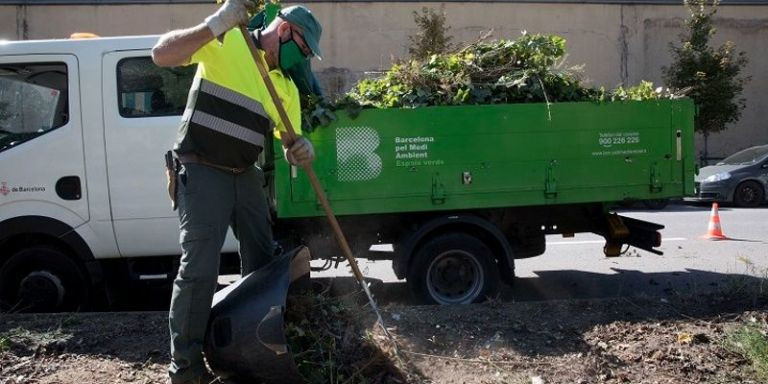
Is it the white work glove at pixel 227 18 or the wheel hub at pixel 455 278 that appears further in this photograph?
the wheel hub at pixel 455 278

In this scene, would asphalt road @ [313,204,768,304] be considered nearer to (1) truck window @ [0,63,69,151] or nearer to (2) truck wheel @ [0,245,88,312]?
(2) truck wheel @ [0,245,88,312]

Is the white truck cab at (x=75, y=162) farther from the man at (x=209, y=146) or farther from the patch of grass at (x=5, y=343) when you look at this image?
the man at (x=209, y=146)

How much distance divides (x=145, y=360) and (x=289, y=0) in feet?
41.3

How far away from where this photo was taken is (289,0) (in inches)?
608

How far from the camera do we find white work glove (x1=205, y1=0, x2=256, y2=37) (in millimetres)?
Result: 3176

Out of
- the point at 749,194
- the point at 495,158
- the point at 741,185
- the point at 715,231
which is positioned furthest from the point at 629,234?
the point at 749,194

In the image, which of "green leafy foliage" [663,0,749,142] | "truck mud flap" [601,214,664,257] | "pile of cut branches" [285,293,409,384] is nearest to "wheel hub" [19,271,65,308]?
"pile of cut branches" [285,293,409,384]

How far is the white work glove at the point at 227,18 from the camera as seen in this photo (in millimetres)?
3176

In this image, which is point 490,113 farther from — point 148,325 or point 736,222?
point 736,222

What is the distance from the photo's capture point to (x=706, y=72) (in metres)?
17.8

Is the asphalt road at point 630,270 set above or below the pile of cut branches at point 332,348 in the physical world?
below

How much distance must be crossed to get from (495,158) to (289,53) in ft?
7.61

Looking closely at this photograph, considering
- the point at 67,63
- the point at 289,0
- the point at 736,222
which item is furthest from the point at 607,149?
the point at 289,0

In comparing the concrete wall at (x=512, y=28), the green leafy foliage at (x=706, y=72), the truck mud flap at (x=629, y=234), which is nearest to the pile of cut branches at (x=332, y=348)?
the truck mud flap at (x=629, y=234)
